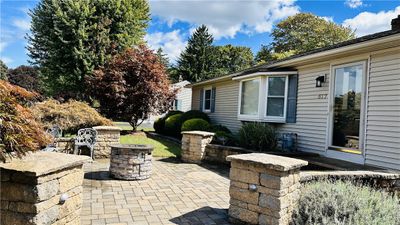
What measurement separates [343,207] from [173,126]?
1098 centimetres

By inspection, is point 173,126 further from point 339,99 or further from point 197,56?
point 197,56

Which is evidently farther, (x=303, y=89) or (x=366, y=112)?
(x=303, y=89)

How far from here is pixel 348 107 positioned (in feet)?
22.6

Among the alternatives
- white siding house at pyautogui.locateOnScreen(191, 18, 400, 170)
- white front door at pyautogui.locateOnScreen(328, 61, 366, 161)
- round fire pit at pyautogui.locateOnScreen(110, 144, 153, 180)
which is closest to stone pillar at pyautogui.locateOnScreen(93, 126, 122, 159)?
round fire pit at pyautogui.locateOnScreen(110, 144, 153, 180)

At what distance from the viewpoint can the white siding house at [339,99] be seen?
582cm

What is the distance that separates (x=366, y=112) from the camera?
6.29 metres

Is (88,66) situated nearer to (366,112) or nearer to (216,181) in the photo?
(216,181)

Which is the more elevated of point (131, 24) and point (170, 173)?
point (131, 24)

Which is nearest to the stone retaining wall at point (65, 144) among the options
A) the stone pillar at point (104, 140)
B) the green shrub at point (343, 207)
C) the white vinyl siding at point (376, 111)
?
the stone pillar at point (104, 140)

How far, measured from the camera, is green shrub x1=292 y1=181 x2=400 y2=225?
3357mm

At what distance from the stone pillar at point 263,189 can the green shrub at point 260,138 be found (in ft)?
14.3

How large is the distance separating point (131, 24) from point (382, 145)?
46.4 feet

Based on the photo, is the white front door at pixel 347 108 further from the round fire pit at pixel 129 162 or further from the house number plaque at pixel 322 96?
the round fire pit at pixel 129 162

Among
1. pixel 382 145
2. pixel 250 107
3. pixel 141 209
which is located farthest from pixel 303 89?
pixel 141 209
